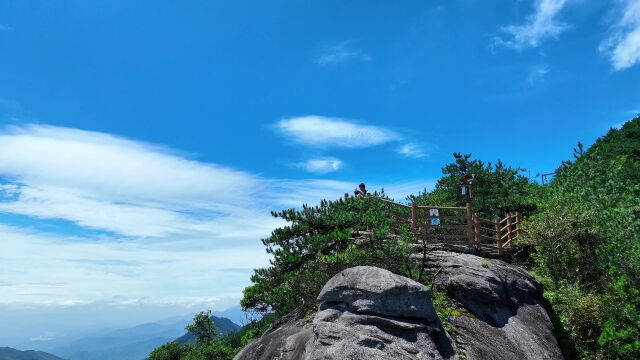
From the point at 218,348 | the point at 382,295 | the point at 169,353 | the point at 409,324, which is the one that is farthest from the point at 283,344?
the point at 169,353

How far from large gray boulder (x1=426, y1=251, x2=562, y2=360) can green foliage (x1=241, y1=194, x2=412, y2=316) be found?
6.28 feet

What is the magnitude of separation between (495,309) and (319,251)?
601 centimetres

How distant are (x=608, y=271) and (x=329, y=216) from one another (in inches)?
520

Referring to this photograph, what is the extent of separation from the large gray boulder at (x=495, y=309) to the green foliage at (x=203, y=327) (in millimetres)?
36740

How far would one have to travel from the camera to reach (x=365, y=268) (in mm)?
11727

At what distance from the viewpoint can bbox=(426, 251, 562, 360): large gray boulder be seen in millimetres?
13122

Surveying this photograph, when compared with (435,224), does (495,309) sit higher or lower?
lower

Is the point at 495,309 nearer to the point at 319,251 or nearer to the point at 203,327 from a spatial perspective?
the point at 319,251

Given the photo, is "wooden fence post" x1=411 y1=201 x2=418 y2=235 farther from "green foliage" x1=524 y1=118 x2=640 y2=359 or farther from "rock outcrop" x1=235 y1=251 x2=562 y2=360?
"green foliage" x1=524 y1=118 x2=640 y2=359

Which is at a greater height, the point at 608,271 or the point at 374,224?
the point at 374,224

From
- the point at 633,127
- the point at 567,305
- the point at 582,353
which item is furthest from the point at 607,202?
the point at 633,127

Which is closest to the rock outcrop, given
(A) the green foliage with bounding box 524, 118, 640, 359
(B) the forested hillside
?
(B) the forested hillside

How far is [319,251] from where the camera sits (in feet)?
49.5

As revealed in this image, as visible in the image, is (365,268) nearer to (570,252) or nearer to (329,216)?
(329,216)
